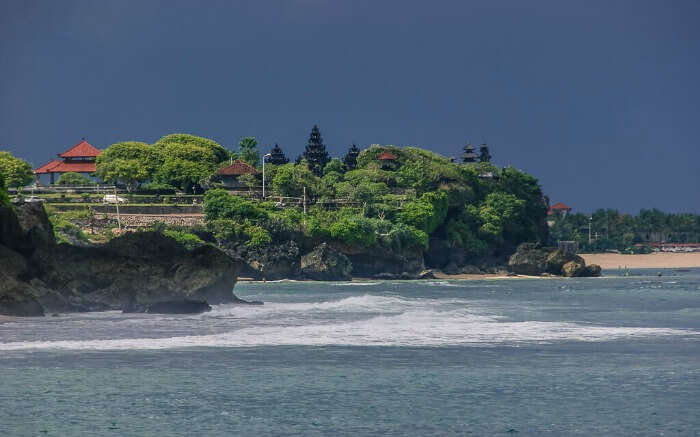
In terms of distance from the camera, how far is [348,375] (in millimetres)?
34938

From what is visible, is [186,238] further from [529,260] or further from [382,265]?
[529,260]

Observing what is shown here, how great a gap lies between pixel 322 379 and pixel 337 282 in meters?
84.6

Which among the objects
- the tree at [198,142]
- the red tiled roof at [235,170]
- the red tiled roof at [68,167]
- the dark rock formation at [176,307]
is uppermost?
the tree at [198,142]

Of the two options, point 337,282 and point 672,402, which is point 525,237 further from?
point 672,402

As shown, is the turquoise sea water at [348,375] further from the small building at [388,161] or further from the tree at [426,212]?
the small building at [388,161]

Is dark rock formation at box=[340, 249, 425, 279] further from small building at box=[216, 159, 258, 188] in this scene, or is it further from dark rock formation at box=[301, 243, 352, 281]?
small building at box=[216, 159, 258, 188]

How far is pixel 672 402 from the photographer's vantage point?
29875mm

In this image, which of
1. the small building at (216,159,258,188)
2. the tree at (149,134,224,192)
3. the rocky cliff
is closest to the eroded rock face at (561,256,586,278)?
the small building at (216,159,258,188)

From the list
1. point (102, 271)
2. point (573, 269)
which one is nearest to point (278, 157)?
point (573, 269)

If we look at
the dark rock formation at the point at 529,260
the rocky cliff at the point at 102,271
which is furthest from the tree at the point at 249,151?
the rocky cliff at the point at 102,271

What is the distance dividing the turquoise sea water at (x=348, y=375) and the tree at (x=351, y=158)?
122 metres

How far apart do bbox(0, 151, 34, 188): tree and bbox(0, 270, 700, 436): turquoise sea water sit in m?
92.2

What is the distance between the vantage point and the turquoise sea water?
27.0 m

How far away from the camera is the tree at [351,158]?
181 meters
